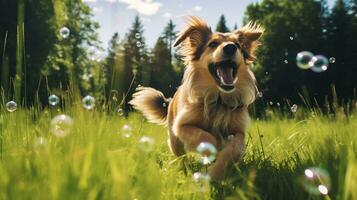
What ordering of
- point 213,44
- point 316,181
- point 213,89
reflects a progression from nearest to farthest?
point 316,181 → point 213,44 → point 213,89

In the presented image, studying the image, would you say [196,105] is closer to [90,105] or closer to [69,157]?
[90,105]

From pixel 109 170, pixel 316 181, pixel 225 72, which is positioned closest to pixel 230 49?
pixel 225 72

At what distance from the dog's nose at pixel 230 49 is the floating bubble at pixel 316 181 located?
2822 mm

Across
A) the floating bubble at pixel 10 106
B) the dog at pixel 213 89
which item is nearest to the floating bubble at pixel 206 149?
the dog at pixel 213 89

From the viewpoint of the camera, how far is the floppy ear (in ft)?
23.6

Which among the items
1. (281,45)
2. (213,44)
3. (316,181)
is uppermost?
(213,44)

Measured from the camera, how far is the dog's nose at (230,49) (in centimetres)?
622

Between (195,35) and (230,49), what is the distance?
46.0 inches

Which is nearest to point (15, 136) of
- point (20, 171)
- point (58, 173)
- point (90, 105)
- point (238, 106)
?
point (90, 105)

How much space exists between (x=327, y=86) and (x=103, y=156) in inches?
1637

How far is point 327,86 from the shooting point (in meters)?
42.1

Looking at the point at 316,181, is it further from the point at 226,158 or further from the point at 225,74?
the point at 225,74

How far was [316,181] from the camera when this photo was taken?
3.43m

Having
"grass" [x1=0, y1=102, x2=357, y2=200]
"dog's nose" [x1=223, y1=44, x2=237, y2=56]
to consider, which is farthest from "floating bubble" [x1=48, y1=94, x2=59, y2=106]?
"dog's nose" [x1=223, y1=44, x2=237, y2=56]
